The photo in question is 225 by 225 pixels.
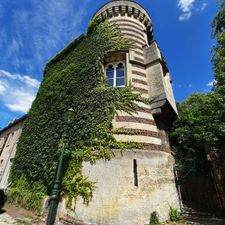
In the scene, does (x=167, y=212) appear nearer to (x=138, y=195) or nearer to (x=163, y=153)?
(x=138, y=195)

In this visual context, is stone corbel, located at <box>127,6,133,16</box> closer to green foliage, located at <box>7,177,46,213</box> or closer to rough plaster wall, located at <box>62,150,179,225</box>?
rough plaster wall, located at <box>62,150,179,225</box>

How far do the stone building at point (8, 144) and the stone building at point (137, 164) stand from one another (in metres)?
13.1

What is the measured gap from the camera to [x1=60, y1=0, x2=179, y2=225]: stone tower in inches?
262

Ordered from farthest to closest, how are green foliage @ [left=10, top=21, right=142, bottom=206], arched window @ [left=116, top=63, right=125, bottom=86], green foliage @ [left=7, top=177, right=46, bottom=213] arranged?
arched window @ [left=116, top=63, right=125, bottom=86] < green foliage @ [left=7, top=177, right=46, bottom=213] < green foliage @ [left=10, top=21, right=142, bottom=206]

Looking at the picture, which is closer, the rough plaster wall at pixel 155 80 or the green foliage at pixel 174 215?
the green foliage at pixel 174 215

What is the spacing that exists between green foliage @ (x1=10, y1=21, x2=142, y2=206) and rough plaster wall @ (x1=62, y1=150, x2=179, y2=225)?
42 cm

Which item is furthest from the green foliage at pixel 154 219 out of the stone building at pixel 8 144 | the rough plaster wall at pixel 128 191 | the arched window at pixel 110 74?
the stone building at pixel 8 144

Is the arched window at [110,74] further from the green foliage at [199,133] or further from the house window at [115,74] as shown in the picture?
the green foliage at [199,133]

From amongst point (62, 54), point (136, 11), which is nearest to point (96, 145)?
point (62, 54)

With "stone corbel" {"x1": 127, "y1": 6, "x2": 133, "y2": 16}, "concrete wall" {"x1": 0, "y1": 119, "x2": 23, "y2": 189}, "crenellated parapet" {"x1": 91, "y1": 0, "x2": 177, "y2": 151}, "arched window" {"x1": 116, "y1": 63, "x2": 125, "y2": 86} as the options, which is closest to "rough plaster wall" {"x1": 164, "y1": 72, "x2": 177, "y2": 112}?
"crenellated parapet" {"x1": 91, "y1": 0, "x2": 177, "y2": 151}

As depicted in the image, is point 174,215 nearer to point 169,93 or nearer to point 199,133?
point 199,133

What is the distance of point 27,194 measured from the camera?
1023cm

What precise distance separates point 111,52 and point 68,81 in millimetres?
3753

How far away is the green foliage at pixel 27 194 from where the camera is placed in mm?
9180
